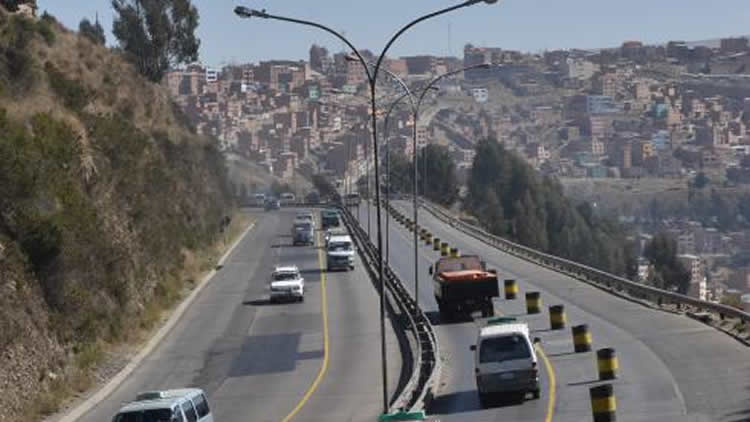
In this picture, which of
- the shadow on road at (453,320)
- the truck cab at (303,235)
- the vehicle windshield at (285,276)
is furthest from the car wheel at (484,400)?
the truck cab at (303,235)

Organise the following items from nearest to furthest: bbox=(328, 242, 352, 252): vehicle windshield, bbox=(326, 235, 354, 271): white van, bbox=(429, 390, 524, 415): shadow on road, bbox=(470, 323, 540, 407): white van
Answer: bbox=(470, 323, 540, 407): white van → bbox=(429, 390, 524, 415): shadow on road → bbox=(326, 235, 354, 271): white van → bbox=(328, 242, 352, 252): vehicle windshield

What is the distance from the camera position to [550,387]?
33000mm

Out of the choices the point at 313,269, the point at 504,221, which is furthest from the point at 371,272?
the point at 504,221

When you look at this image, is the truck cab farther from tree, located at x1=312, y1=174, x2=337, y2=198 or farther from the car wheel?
tree, located at x1=312, y1=174, x2=337, y2=198

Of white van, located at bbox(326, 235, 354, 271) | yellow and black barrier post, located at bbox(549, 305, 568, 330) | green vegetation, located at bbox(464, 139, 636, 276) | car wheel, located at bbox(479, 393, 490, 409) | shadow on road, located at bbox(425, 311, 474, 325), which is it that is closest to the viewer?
car wheel, located at bbox(479, 393, 490, 409)

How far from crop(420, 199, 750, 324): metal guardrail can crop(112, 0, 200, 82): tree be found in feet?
73.7

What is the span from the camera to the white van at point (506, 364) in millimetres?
31062

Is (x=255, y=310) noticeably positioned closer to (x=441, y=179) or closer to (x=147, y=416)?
(x=147, y=416)

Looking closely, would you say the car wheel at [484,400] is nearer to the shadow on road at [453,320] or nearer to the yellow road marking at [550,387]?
the yellow road marking at [550,387]

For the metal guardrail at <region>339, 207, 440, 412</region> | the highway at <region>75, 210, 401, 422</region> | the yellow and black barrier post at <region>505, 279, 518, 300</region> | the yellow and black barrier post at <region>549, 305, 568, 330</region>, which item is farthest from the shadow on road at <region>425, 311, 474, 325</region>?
the yellow and black barrier post at <region>505, 279, 518, 300</region>

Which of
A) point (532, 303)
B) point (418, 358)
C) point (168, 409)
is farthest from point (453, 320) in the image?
point (168, 409)

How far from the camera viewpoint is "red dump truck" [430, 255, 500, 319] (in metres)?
48.3

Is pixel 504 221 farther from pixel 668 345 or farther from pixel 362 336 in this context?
pixel 668 345

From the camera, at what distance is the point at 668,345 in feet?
127
